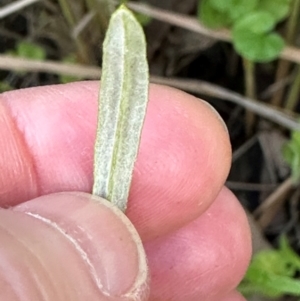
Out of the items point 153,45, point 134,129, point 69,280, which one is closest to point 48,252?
point 69,280

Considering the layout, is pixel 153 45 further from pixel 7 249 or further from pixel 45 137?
pixel 7 249

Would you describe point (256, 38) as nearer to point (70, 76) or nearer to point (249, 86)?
point (249, 86)

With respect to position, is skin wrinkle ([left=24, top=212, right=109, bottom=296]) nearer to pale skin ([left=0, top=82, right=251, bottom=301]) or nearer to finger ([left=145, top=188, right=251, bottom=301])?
pale skin ([left=0, top=82, right=251, bottom=301])

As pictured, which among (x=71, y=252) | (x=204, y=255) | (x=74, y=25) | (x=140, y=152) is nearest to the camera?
(x=71, y=252)

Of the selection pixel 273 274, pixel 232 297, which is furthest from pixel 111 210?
pixel 232 297

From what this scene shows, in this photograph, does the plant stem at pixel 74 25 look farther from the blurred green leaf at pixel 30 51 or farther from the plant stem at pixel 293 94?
the plant stem at pixel 293 94

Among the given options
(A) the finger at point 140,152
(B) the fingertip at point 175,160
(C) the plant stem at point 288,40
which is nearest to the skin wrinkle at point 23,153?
(A) the finger at point 140,152
